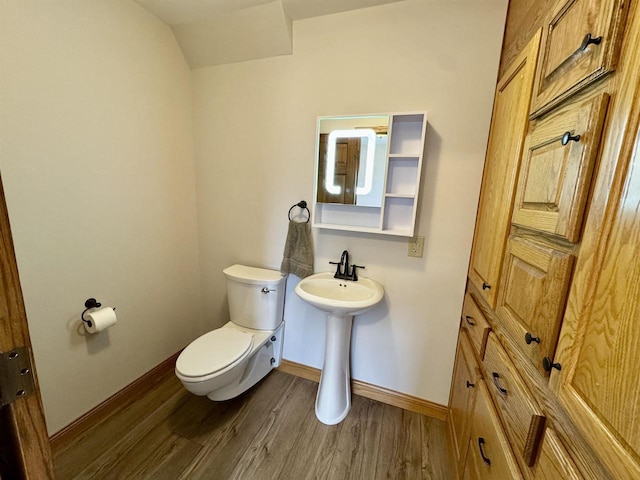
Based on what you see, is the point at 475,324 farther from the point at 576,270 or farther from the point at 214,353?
the point at 214,353

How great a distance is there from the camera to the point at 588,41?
0.59 metres

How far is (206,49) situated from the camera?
70.0 inches

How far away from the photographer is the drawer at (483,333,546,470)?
2.18 ft

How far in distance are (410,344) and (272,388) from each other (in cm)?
102

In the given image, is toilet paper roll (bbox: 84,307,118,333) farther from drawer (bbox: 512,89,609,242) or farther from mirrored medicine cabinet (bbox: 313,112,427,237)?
drawer (bbox: 512,89,609,242)

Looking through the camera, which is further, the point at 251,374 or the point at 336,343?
the point at 251,374

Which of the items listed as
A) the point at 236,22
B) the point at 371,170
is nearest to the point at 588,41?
the point at 371,170

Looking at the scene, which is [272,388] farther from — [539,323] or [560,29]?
[560,29]

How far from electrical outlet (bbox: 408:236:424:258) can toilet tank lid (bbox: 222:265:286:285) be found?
0.88 meters

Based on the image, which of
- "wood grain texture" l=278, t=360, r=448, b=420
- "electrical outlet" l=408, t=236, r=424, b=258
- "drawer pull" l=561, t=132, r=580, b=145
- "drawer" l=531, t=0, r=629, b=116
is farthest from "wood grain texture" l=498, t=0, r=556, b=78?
"wood grain texture" l=278, t=360, r=448, b=420

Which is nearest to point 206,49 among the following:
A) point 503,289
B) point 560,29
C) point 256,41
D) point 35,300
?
point 256,41

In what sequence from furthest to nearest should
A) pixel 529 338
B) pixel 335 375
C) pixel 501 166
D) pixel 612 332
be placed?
pixel 335 375 < pixel 501 166 < pixel 529 338 < pixel 612 332

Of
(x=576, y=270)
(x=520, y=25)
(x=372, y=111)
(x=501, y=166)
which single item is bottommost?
(x=576, y=270)

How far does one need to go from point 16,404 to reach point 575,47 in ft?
4.37
